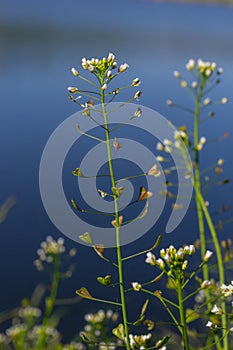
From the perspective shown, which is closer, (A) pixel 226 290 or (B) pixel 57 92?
(A) pixel 226 290

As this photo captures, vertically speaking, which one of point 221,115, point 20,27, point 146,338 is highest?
point 20,27

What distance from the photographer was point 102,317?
5.07 ft

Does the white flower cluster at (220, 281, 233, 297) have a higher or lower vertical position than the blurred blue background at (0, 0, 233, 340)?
lower

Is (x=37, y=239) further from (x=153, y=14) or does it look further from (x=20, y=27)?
(x=153, y=14)

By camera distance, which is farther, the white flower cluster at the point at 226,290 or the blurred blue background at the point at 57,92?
the blurred blue background at the point at 57,92

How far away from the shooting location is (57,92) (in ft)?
29.9

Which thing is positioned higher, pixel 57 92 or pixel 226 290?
pixel 57 92

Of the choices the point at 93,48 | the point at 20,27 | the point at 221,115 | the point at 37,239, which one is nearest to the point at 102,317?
the point at 37,239

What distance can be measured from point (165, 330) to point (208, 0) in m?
40.4

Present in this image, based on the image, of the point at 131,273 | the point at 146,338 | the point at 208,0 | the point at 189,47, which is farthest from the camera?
the point at 208,0

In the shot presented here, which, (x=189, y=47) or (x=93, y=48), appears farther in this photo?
(x=189, y=47)

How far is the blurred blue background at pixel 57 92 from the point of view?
385cm

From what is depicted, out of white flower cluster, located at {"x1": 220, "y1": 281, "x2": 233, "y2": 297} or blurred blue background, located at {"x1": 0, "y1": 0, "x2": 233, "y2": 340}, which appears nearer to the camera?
white flower cluster, located at {"x1": 220, "y1": 281, "x2": 233, "y2": 297}

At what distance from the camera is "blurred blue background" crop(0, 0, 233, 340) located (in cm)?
385
